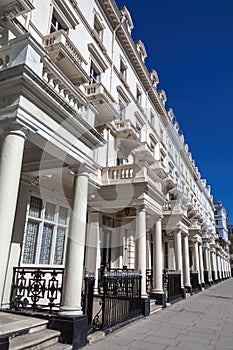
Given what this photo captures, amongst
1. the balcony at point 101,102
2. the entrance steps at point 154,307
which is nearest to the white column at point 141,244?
the entrance steps at point 154,307

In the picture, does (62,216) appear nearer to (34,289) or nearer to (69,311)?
(34,289)

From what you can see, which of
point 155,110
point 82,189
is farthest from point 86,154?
point 155,110

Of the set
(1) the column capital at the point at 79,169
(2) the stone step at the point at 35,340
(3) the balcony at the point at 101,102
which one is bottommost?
(2) the stone step at the point at 35,340

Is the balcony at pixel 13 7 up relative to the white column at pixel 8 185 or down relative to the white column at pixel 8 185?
up

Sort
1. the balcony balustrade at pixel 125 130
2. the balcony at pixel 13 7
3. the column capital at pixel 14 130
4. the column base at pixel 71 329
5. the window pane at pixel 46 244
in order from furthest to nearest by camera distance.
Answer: the balcony balustrade at pixel 125 130
the window pane at pixel 46 244
the balcony at pixel 13 7
the column base at pixel 71 329
the column capital at pixel 14 130

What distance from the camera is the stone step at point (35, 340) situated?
422cm

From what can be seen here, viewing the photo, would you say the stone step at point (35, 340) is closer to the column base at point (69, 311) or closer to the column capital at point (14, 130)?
the column base at point (69, 311)

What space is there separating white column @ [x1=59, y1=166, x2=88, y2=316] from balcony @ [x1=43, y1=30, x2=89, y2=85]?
167 inches

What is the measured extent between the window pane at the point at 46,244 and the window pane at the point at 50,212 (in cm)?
27

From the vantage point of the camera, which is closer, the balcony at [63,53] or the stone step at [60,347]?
the stone step at [60,347]

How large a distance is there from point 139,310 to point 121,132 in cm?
756

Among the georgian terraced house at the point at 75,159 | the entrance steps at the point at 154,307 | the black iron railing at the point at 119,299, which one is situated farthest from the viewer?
the entrance steps at the point at 154,307

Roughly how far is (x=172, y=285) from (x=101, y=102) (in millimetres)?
8891

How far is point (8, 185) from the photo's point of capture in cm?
434
